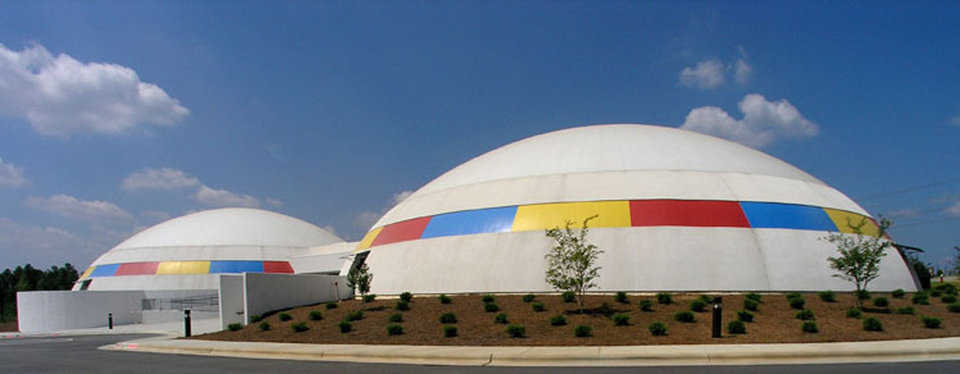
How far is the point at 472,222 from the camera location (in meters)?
26.5

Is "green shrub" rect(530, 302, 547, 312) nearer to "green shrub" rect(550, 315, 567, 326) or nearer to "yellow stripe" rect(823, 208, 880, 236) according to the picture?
"green shrub" rect(550, 315, 567, 326)

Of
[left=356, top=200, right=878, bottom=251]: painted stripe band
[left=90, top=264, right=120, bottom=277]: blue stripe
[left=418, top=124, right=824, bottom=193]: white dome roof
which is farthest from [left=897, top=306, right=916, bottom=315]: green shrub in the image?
[left=90, top=264, right=120, bottom=277]: blue stripe

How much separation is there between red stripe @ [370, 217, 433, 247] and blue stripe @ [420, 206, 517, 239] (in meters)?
0.52

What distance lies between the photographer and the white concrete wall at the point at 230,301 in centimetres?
2461

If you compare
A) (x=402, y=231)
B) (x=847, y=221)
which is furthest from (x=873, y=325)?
(x=402, y=231)

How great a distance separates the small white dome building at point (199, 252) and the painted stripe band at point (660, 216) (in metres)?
26.7

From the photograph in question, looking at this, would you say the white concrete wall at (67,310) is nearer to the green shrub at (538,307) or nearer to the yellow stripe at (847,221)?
the green shrub at (538,307)

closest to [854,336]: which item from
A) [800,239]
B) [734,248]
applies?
[734,248]

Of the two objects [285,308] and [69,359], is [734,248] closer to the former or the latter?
[285,308]

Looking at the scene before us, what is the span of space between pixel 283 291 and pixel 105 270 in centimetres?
3609

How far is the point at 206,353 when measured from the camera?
1692cm

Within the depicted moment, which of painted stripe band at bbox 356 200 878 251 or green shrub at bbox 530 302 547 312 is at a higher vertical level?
painted stripe band at bbox 356 200 878 251

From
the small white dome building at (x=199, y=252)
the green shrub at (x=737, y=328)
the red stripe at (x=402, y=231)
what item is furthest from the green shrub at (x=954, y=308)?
the small white dome building at (x=199, y=252)

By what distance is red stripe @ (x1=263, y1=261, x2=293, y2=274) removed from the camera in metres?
52.2
